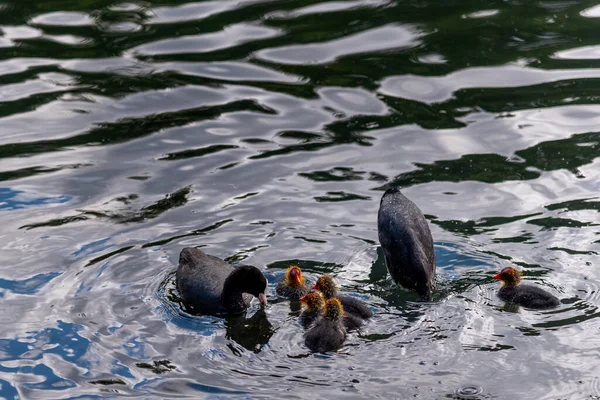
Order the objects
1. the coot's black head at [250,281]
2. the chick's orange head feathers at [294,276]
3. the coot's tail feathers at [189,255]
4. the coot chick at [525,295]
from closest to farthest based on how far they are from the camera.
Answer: the coot chick at [525,295] < the coot's black head at [250,281] < the chick's orange head feathers at [294,276] < the coot's tail feathers at [189,255]

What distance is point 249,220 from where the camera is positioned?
10.1 m

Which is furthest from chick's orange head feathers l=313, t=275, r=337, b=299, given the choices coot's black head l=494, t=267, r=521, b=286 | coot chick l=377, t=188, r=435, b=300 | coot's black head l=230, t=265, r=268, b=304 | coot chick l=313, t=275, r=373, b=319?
coot's black head l=494, t=267, r=521, b=286

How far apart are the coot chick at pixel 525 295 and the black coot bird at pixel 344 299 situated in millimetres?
1181

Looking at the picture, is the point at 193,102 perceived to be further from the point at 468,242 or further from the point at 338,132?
the point at 468,242

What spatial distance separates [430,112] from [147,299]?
5614 mm

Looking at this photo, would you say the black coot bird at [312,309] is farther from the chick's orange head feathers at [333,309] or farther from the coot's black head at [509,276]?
the coot's black head at [509,276]

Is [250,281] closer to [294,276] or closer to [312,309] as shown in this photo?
[294,276]

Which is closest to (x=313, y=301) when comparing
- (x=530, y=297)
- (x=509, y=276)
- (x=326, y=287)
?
(x=326, y=287)

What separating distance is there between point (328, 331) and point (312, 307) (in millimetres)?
622

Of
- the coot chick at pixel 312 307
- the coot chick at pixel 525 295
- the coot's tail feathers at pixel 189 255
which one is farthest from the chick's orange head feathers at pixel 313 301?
the coot chick at pixel 525 295

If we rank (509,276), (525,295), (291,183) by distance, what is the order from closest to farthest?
(525,295), (509,276), (291,183)

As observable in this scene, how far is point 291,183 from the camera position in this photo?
1105 cm

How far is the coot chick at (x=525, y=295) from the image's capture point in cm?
817

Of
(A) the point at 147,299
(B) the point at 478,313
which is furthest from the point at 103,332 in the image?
(B) the point at 478,313
